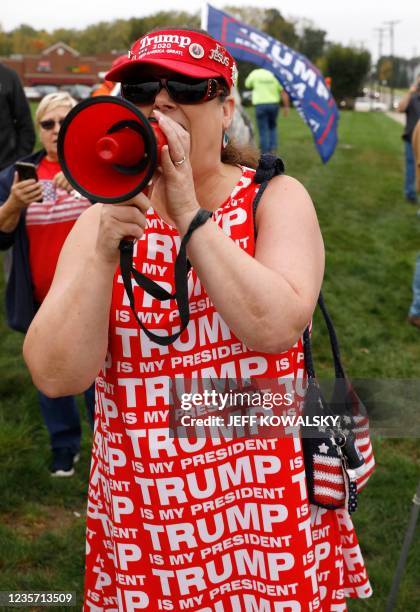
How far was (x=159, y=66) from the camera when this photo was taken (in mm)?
1463

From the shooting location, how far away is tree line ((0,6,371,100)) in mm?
56344

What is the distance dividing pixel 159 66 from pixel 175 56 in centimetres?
5

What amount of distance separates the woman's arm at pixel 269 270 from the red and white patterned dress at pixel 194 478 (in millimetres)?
68

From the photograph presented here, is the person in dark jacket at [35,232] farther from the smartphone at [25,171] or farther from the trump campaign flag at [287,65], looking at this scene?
the trump campaign flag at [287,65]

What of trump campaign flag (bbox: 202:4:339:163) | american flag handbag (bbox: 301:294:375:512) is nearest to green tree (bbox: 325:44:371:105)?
trump campaign flag (bbox: 202:4:339:163)

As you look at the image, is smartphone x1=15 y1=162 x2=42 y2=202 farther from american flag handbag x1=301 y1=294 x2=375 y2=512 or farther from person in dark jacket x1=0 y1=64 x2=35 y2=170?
person in dark jacket x1=0 y1=64 x2=35 y2=170

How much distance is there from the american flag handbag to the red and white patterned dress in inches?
2.4

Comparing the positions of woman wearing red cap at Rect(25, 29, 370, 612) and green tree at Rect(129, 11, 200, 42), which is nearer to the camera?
woman wearing red cap at Rect(25, 29, 370, 612)

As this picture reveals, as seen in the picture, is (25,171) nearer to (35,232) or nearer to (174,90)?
(35,232)

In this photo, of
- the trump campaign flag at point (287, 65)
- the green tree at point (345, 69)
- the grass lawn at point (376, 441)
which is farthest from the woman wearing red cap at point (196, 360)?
the green tree at point (345, 69)

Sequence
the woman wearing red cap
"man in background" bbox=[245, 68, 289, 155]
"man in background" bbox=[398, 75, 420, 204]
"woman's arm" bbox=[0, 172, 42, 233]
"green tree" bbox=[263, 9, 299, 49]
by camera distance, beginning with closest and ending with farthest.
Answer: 1. the woman wearing red cap
2. "woman's arm" bbox=[0, 172, 42, 233]
3. "man in background" bbox=[398, 75, 420, 204]
4. "man in background" bbox=[245, 68, 289, 155]
5. "green tree" bbox=[263, 9, 299, 49]

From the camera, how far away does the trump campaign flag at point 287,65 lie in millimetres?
7660

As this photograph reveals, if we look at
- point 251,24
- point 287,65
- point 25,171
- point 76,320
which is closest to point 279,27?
point 251,24

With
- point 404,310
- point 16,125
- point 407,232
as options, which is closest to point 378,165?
point 407,232
